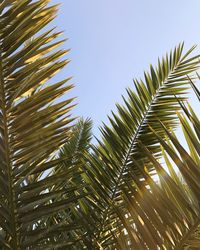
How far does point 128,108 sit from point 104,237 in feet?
2.94

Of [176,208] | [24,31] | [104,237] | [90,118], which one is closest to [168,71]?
[104,237]

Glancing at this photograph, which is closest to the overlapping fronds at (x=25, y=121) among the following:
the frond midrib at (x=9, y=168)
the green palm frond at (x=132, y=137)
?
the frond midrib at (x=9, y=168)

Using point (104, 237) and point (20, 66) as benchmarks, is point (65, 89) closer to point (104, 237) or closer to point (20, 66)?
point (20, 66)

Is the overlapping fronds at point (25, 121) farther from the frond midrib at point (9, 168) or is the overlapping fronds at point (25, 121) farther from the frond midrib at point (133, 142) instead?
the frond midrib at point (133, 142)

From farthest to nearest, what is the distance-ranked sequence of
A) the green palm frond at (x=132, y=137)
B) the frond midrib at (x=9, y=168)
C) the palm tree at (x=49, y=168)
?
1. the green palm frond at (x=132, y=137)
2. the frond midrib at (x=9, y=168)
3. the palm tree at (x=49, y=168)

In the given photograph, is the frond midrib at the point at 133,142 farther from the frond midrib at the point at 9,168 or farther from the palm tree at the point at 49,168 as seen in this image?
the frond midrib at the point at 9,168

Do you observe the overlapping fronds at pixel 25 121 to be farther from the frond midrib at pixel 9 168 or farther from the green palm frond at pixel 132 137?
the green palm frond at pixel 132 137

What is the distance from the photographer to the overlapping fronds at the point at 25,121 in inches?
71.7

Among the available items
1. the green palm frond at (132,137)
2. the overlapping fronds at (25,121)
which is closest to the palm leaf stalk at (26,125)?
the overlapping fronds at (25,121)

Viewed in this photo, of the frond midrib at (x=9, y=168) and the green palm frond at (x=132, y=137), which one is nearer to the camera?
the frond midrib at (x=9, y=168)

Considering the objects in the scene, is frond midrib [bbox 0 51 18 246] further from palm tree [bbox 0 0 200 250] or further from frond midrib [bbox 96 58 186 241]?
frond midrib [bbox 96 58 186 241]

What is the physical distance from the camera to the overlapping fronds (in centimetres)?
182

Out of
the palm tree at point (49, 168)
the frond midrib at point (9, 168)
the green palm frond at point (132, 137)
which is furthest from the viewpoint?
the green palm frond at point (132, 137)

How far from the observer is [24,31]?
6.28ft
